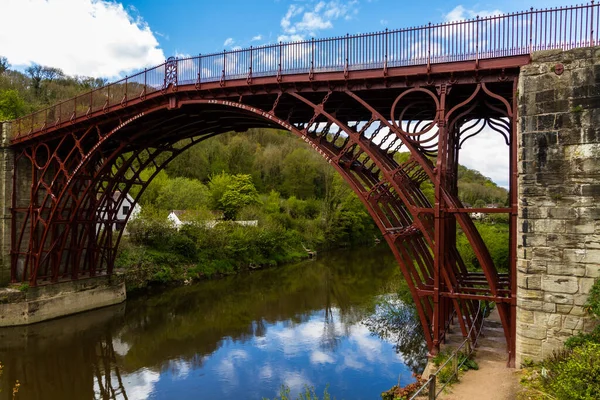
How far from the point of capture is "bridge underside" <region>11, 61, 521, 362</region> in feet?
30.9


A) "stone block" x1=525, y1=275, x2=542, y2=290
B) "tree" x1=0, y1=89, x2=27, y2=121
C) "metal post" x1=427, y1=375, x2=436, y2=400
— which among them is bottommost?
"metal post" x1=427, y1=375, x2=436, y2=400

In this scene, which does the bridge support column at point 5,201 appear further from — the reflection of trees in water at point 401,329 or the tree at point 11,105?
the tree at point 11,105

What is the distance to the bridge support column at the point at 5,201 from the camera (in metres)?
19.7

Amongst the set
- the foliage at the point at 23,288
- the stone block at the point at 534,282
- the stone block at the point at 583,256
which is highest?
the stone block at the point at 583,256

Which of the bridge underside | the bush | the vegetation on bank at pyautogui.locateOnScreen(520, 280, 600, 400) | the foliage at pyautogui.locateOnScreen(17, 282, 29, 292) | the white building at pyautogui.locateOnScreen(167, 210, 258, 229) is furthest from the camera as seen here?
the white building at pyautogui.locateOnScreen(167, 210, 258, 229)

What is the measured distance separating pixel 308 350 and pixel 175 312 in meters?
8.43

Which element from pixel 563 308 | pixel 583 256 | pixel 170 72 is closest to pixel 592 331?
pixel 563 308

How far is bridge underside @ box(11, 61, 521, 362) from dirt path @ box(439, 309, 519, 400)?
0.51 m

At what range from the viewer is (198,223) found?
3173cm

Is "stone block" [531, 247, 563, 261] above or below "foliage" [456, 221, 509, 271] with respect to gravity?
above

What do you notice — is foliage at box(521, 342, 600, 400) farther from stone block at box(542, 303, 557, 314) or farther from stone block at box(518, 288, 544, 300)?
stone block at box(518, 288, 544, 300)

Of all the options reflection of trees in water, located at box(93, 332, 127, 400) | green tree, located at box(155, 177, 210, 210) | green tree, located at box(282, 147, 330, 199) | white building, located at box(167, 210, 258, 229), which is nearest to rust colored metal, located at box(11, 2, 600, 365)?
reflection of trees in water, located at box(93, 332, 127, 400)

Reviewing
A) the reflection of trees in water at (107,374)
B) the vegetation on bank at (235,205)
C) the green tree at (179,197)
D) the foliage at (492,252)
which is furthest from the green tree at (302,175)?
the reflection of trees in water at (107,374)

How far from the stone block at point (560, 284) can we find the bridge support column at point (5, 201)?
20.9 metres
